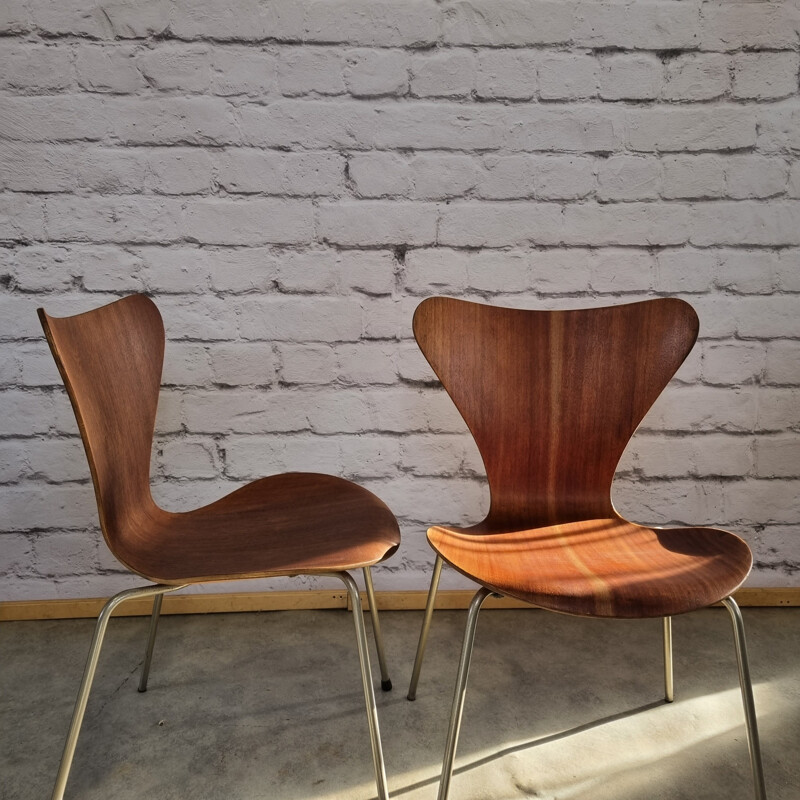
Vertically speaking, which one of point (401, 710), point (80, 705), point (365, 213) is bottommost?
point (401, 710)

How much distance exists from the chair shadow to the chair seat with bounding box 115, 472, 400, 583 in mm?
450

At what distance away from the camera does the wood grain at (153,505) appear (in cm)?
113

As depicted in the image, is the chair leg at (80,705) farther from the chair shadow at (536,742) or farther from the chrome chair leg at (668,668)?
the chrome chair leg at (668,668)

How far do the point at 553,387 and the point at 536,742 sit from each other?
0.68 m

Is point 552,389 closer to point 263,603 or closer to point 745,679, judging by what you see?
point 745,679

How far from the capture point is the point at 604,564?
1.23m

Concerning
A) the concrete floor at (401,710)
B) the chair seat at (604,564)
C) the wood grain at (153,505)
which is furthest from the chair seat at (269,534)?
the concrete floor at (401,710)

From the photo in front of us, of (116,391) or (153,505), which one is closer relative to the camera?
(116,391)

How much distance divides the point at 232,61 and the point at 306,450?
87 cm

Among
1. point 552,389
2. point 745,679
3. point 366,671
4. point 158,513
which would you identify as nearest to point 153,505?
point 158,513

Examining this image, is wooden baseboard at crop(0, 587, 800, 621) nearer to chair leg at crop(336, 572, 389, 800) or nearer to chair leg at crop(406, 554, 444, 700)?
chair leg at crop(406, 554, 444, 700)

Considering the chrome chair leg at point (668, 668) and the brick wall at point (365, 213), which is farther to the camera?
the brick wall at point (365, 213)

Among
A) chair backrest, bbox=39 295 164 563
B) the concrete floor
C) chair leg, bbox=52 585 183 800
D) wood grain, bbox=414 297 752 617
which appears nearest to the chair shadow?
the concrete floor

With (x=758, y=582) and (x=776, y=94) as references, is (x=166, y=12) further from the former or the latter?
(x=758, y=582)
